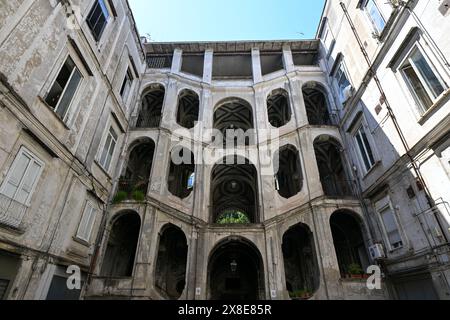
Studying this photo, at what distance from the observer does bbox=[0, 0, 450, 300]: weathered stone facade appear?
7.91m

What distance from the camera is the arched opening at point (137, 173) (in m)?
12.7

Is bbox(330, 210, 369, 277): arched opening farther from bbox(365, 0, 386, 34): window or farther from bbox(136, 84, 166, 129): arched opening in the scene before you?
bbox(136, 84, 166, 129): arched opening

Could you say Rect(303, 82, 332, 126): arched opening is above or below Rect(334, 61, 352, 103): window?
above

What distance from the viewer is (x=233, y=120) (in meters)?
21.1

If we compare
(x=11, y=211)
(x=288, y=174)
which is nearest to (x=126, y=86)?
(x=11, y=211)

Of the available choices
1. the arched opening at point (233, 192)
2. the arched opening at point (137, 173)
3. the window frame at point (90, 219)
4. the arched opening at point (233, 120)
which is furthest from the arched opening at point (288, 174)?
the window frame at point (90, 219)

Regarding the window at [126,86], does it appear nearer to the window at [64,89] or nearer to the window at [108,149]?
the window at [108,149]

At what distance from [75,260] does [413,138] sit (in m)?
14.0

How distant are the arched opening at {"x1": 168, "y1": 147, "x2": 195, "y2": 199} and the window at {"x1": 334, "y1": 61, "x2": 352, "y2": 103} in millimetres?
10075

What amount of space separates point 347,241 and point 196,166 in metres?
10.2

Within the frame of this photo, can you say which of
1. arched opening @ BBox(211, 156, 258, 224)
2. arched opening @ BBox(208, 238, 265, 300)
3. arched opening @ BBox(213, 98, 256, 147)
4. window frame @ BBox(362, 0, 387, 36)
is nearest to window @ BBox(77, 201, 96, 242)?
arched opening @ BBox(208, 238, 265, 300)

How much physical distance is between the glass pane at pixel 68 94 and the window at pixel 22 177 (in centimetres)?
243

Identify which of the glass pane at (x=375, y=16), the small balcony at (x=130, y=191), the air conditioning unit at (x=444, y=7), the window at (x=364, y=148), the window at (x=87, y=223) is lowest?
the window at (x=87, y=223)

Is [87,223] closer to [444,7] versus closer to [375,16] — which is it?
[444,7]
